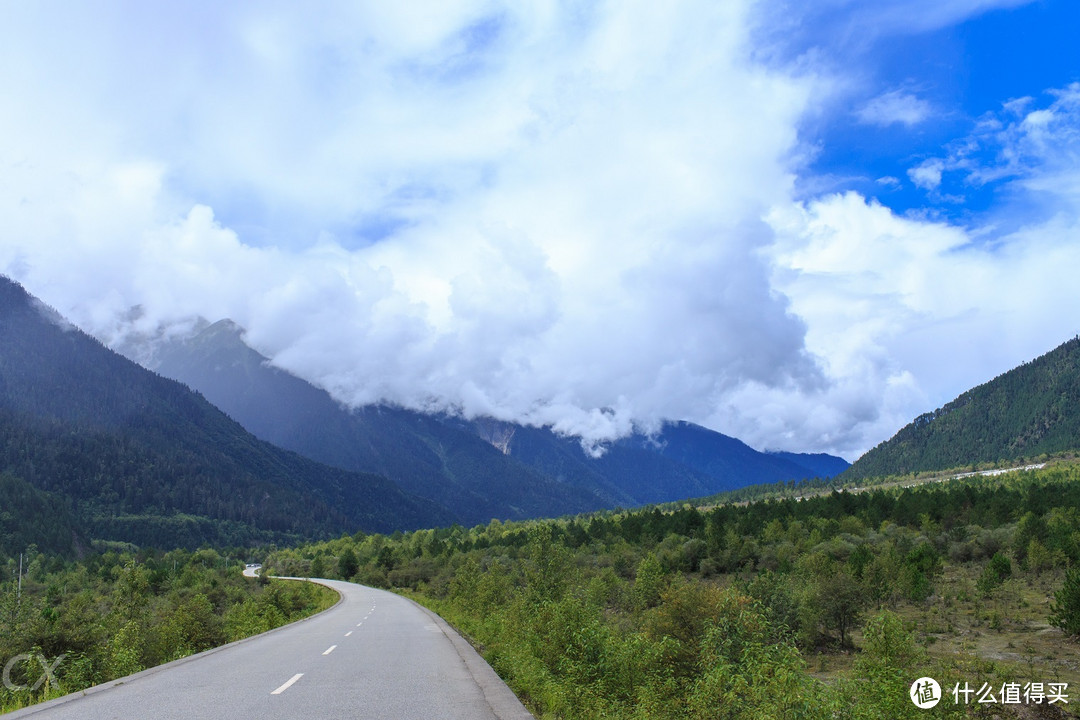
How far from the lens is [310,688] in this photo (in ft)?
Answer: 42.6

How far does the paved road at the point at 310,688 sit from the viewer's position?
10.7 metres

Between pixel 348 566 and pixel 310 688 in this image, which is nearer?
pixel 310 688

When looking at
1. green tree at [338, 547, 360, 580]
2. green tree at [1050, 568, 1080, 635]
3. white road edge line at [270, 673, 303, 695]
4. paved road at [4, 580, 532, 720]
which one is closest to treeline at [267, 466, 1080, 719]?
green tree at [1050, 568, 1080, 635]

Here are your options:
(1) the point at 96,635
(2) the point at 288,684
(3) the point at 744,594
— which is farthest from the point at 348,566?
(2) the point at 288,684

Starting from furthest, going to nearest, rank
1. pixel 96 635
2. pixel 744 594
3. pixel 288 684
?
pixel 744 594 → pixel 96 635 → pixel 288 684

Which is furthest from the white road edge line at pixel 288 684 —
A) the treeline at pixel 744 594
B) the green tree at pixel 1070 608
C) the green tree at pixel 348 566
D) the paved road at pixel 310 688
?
the green tree at pixel 348 566

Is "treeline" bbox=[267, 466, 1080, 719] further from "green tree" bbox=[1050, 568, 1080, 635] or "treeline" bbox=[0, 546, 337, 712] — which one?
"treeline" bbox=[0, 546, 337, 712]

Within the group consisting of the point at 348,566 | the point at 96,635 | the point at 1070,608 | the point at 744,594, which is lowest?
the point at 348,566

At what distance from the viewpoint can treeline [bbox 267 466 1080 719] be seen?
12312 mm

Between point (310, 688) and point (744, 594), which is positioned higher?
point (310, 688)

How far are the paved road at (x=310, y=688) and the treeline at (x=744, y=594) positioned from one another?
1802 millimetres

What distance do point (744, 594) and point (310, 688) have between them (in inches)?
667

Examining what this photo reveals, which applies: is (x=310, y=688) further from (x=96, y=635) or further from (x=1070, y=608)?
(x=1070, y=608)

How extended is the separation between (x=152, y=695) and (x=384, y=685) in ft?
13.8
